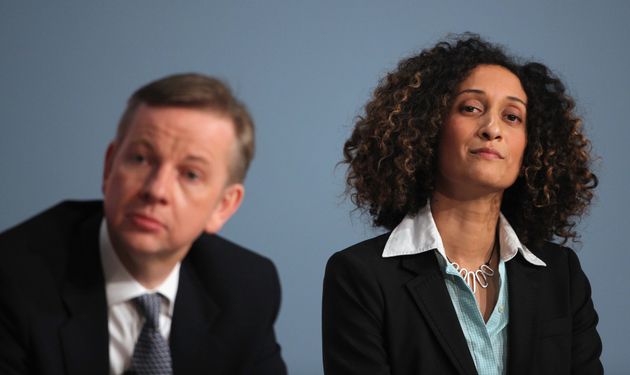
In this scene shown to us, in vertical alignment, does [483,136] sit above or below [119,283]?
above

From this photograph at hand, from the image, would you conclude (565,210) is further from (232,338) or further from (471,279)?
(232,338)

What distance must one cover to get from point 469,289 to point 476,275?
4.0 inches

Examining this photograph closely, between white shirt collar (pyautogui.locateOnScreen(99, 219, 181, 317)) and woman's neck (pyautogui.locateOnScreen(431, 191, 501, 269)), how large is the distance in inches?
42.5

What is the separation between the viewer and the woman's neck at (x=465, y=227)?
260 cm

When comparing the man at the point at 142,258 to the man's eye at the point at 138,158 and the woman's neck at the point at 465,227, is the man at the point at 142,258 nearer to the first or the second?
the man's eye at the point at 138,158

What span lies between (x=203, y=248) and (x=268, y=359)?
28 cm

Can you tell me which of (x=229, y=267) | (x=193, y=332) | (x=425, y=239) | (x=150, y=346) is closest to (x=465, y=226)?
(x=425, y=239)

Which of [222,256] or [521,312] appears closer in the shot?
[222,256]

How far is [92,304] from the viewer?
1646mm

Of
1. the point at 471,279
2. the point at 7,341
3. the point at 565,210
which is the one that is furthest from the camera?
the point at 565,210

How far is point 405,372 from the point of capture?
2.40 metres

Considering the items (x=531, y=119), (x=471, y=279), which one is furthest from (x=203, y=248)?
(x=531, y=119)

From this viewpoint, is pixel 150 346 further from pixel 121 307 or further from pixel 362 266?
pixel 362 266

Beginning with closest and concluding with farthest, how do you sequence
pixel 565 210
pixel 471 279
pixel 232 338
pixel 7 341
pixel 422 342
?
pixel 7 341 < pixel 232 338 < pixel 422 342 < pixel 471 279 < pixel 565 210
